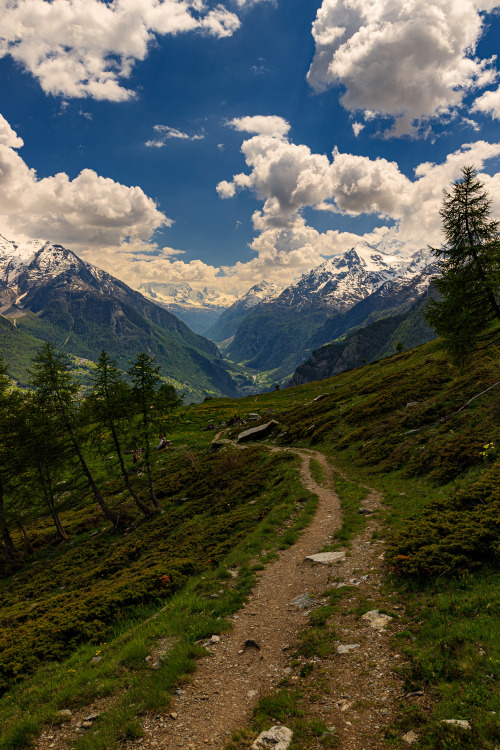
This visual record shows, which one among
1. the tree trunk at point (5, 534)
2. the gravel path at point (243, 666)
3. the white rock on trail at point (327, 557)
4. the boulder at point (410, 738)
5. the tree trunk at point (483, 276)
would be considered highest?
the tree trunk at point (483, 276)

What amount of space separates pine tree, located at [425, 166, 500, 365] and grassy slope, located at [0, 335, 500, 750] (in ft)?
8.07

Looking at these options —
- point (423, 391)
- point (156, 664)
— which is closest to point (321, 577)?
point (156, 664)

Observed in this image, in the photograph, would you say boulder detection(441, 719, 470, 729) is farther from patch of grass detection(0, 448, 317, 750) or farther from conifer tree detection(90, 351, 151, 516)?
conifer tree detection(90, 351, 151, 516)

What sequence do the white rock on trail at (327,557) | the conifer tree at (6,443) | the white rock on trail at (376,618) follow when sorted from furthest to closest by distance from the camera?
the conifer tree at (6,443), the white rock on trail at (327,557), the white rock on trail at (376,618)

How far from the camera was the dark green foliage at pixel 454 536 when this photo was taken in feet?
34.5

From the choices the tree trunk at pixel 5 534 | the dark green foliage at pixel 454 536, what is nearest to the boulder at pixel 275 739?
the dark green foliage at pixel 454 536

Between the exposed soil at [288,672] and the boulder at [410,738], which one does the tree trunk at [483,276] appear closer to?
the exposed soil at [288,672]

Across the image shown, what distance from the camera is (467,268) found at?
24703mm

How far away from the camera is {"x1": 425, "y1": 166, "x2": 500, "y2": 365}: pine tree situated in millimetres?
24047

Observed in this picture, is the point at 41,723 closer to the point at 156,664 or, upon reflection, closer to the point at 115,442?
the point at 156,664

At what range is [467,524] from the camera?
39.1 feet

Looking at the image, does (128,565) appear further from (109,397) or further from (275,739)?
(275,739)

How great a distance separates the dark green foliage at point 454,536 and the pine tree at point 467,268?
1386 centimetres

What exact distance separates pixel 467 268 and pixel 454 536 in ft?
71.2
